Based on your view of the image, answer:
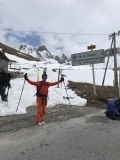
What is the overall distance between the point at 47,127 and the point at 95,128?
1.65 metres

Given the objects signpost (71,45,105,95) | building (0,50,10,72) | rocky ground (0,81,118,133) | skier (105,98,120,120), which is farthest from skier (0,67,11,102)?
building (0,50,10,72)

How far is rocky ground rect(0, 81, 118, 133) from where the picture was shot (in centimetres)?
956

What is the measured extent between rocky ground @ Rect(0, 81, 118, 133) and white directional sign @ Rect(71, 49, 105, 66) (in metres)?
1.91

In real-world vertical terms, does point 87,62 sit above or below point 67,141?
above

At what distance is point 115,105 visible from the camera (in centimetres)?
1159

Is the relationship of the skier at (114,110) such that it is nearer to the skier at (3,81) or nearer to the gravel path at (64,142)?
the gravel path at (64,142)

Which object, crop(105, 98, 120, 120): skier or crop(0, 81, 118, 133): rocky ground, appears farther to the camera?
crop(105, 98, 120, 120): skier

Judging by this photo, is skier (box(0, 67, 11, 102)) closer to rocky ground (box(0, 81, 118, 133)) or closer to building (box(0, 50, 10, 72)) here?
rocky ground (box(0, 81, 118, 133))

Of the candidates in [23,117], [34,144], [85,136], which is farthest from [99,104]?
[34,144]

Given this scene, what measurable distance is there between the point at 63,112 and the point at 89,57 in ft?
20.3

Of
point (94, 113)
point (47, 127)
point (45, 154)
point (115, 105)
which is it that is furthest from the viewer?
point (94, 113)

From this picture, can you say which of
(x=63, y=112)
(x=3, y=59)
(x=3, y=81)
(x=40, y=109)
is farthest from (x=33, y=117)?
(x=3, y=59)

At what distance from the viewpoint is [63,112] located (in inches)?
487

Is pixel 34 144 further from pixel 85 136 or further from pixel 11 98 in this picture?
pixel 11 98
